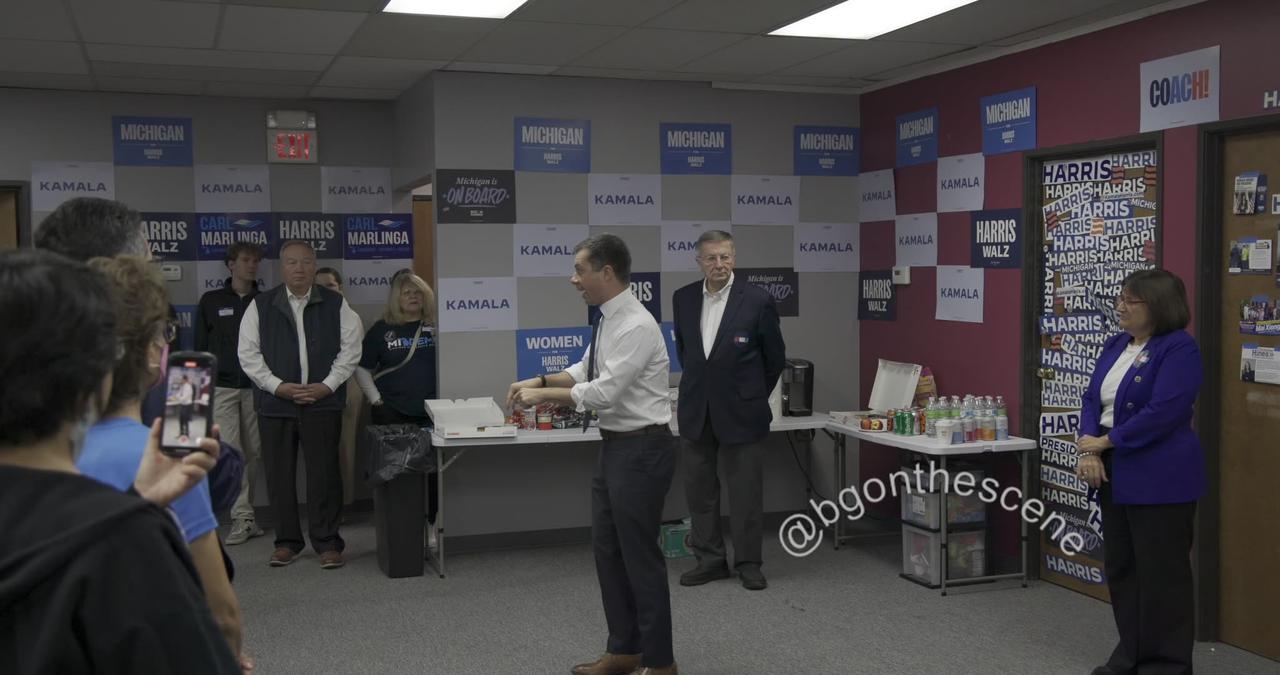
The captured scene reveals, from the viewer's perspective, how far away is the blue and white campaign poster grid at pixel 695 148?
21.8ft

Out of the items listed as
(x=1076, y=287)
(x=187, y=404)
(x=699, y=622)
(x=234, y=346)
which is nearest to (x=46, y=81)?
(x=234, y=346)

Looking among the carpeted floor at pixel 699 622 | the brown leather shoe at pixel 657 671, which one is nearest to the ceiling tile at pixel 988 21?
the carpeted floor at pixel 699 622

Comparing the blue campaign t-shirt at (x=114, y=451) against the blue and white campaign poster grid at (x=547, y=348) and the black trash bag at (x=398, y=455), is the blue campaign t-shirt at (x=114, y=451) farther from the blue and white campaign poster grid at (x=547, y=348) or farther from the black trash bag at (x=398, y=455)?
the blue and white campaign poster grid at (x=547, y=348)

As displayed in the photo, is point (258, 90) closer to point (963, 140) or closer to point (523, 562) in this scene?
point (523, 562)

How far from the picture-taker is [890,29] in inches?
207

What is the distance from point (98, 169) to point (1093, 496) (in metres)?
5.81

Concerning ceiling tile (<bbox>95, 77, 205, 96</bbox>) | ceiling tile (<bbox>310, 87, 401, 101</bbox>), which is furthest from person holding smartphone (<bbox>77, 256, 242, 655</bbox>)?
ceiling tile (<bbox>310, 87, 401, 101</bbox>)

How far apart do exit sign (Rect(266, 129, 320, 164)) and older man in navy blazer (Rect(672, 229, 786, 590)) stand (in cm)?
290

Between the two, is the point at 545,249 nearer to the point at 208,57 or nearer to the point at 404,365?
the point at 404,365

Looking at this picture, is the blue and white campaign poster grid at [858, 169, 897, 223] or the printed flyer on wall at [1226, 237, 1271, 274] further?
the blue and white campaign poster grid at [858, 169, 897, 223]

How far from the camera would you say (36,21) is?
4980 mm

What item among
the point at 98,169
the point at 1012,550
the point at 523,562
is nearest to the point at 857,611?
the point at 1012,550

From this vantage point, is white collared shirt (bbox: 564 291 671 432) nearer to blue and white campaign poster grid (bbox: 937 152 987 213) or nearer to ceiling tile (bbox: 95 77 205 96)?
blue and white campaign poster grid (bbox: 937 152 987 213)

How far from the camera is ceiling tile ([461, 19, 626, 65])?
17.0 ft
